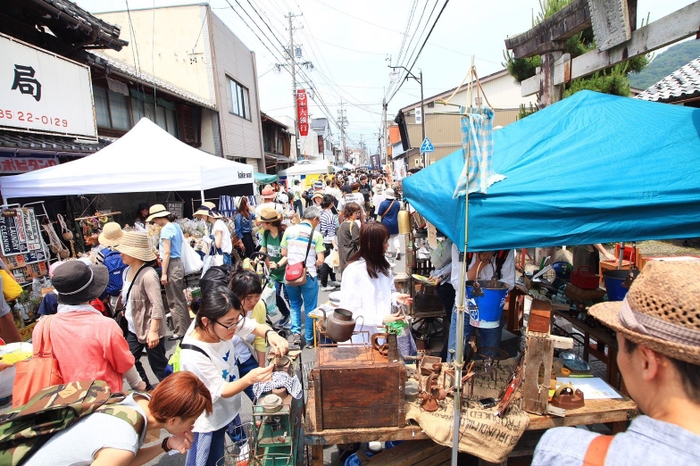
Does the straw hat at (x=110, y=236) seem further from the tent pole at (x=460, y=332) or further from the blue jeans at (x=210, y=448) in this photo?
the tent pole at (x=460, y=332)

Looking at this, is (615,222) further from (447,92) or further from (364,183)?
(447,92)

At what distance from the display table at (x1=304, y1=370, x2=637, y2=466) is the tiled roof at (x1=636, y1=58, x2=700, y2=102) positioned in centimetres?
804

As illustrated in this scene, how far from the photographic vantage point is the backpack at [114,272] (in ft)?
17.7

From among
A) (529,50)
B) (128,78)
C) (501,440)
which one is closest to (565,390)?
(501,440)

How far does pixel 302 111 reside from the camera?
92.1 ft

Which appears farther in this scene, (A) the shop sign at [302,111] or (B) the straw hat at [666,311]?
(A) the shop sign at [302,111]

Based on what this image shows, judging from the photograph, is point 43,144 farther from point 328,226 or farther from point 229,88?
point 229,88

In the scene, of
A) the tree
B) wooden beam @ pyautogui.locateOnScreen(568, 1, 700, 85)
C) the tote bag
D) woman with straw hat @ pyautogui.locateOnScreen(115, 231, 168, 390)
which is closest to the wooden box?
the tote bag

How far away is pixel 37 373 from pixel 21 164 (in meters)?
6.19

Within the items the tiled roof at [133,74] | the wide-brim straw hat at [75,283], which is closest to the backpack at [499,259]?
the wide-brim straw hat at [75,283]

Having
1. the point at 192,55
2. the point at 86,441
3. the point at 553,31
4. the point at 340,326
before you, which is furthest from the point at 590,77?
the point at 192,55

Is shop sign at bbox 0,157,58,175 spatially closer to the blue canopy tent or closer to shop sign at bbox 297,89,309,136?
the blue canopy tent

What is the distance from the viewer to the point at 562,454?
1.17 metres

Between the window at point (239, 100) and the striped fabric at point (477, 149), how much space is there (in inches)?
651
